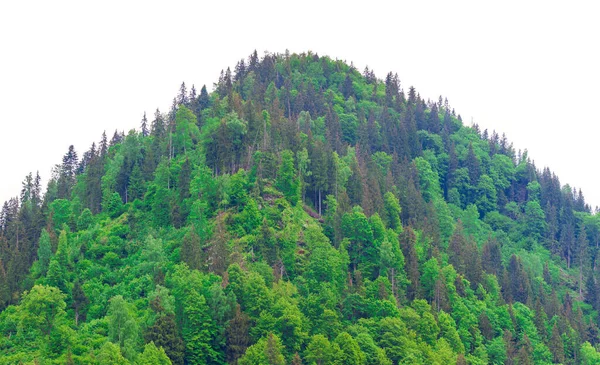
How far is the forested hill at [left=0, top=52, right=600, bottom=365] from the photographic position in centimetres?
11544

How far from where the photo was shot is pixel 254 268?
127 m

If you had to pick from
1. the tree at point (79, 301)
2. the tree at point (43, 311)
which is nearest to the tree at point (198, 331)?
the tree at point (43, 311)

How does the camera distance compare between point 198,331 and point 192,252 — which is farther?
point 192,252

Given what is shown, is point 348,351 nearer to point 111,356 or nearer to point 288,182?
point 111,356

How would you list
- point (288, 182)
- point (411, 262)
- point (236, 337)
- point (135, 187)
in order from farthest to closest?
point (135, 187) → point (288, 182) → point (411, 262) → point (236, 337)

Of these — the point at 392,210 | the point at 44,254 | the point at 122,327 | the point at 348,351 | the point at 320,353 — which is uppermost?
the point at 392,210

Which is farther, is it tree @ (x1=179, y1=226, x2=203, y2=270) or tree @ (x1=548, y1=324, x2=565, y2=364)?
tree @ (x1=548, y1=324, x2=565, y2=364)

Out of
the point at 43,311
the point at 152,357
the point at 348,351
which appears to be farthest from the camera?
the point at 43,311

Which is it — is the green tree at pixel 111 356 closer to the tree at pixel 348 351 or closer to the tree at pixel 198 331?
the tree at pixel 198 331

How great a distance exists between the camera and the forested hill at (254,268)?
115438mm

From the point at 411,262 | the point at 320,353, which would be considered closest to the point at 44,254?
the point at 320,353

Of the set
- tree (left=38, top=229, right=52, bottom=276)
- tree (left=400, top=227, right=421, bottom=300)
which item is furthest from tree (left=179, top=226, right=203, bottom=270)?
tree (left=400, top=227, right=421, bottom=300)

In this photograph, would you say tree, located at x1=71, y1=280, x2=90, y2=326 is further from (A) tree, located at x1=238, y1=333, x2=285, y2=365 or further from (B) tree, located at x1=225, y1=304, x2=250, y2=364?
(A) tree, located at x1=238, y1=333, x2=285, y2=365

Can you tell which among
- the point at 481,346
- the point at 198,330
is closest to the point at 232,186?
the point at 198,330
